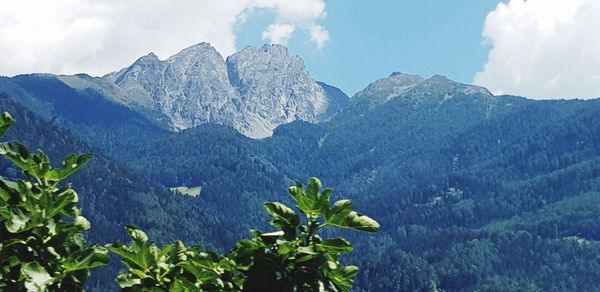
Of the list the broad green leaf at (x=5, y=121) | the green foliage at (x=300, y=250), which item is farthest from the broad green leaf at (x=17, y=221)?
the green foliage at (x=300, y=250)

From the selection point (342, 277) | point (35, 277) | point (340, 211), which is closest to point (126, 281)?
point (35, 277)

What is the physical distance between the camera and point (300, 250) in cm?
541

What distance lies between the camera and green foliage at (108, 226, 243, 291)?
600 cm

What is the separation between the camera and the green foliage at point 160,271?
600 centimetres

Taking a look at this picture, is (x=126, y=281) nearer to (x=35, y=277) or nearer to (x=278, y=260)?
(x=35, y=277)

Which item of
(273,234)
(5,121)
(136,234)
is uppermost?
(5,121)

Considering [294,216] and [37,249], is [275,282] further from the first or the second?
[37,249]

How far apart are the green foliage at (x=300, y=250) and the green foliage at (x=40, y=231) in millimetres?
1271

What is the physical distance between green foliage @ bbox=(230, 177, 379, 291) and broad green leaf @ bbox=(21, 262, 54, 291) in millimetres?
1478

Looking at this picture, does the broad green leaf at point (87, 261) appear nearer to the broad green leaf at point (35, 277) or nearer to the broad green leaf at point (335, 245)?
the broad green leaf at point (35, 277)

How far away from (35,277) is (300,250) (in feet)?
6.65

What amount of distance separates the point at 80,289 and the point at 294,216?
1992mm

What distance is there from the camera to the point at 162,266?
620 cm

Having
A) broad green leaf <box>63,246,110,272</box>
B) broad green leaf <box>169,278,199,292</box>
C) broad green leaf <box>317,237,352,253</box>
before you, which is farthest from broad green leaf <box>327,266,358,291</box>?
broad green leaf <box>63,246,110,272</box>
